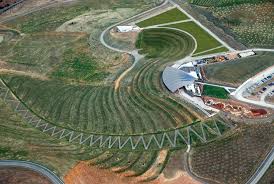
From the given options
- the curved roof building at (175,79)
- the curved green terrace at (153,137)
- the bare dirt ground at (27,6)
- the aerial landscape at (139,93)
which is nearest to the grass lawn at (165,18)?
the aerial landscape at (139,93)

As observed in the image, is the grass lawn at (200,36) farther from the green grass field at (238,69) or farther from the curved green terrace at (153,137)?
the curved green terrace at (153,137)

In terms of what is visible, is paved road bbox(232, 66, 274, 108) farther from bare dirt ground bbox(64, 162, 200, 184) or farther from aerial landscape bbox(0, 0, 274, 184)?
bare dirt ground bbox(64, 162, 200, 184)

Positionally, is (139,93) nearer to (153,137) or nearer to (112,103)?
(112,103)

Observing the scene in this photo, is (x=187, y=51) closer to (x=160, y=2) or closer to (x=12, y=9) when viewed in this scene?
(x=160, y=2)

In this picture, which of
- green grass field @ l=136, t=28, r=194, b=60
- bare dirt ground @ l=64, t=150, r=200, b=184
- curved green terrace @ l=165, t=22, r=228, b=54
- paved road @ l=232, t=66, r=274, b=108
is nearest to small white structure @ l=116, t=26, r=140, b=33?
green grass field @ l=136, t=28, r=194, b=60

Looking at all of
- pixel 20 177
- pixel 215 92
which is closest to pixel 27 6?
pixel 215 92

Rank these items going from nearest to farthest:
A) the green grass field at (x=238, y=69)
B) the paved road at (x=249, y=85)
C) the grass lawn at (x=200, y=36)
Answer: the paved road at (x=249, y=85) < the green grass field at (x=238, y=69) < the grass lawn at (x=200, y=36)
